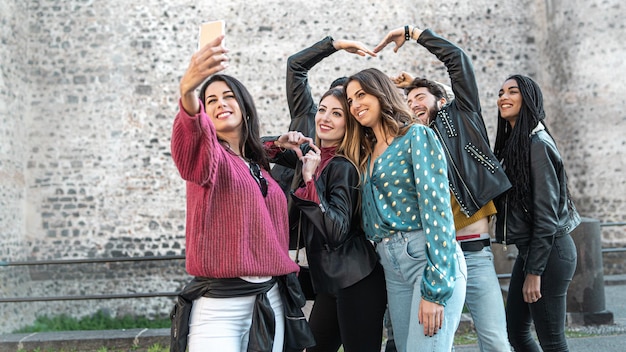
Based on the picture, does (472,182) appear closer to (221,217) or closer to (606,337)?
(221,217)

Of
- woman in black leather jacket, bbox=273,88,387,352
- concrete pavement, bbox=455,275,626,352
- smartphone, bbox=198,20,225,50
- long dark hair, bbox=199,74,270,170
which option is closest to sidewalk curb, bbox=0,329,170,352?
concrete pavement, bbox=455,275,626,352

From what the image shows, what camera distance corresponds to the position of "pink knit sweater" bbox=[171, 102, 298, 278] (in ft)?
5.76

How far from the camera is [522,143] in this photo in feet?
8.68

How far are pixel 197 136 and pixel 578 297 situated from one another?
180 inches

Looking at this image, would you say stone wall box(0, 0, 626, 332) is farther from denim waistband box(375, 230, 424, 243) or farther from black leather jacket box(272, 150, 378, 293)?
denim waistband box(375, 230, 424, 243)

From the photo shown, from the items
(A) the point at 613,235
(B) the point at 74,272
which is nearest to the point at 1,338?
(B) the point at 74,272

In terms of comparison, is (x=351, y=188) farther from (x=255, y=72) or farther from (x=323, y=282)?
(x=255, y=72)

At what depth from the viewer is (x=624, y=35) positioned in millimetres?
8477

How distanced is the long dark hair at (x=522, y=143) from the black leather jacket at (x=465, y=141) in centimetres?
21


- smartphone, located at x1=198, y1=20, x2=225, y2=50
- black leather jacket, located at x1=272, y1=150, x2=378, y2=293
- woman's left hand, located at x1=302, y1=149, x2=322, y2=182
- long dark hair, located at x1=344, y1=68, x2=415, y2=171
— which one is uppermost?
smartphone, located at x1=198, y1=20, x2=225, y2=50

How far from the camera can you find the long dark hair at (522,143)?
2.59m

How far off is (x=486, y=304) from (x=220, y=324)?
118 cm

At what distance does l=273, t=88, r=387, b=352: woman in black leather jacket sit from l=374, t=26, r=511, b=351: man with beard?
0.47 m

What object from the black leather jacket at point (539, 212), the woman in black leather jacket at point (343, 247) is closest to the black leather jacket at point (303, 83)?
the woman in black leather jacket at point (343, 247)
